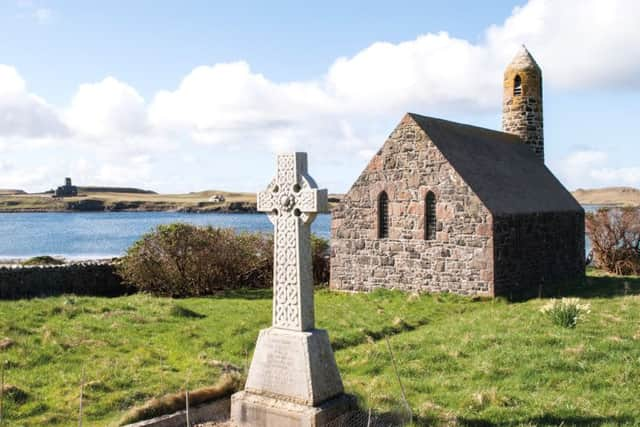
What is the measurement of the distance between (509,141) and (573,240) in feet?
16.4

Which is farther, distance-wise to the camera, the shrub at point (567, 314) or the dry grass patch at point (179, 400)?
the shrub at point (567, 314)

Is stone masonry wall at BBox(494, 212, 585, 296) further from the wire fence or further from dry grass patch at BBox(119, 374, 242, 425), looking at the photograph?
dry grass patch at BBox(119, 374, 242, 425)

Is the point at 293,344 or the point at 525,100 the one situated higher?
the point at 525,100

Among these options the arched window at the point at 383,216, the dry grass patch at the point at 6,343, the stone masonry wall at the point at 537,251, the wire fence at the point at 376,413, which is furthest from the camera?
the arched window at the point at 383,216

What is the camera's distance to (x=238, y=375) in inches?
379

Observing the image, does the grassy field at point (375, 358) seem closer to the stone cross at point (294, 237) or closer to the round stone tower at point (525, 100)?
the stone cross at point (294, 237)

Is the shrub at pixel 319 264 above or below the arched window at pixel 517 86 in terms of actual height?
below

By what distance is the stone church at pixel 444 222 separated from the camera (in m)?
19.7

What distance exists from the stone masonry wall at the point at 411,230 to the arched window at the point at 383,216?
17cm

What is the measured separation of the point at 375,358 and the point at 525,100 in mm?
20946

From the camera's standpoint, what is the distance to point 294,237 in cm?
821

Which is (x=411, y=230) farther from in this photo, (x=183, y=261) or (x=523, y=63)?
(x=523, y=63)

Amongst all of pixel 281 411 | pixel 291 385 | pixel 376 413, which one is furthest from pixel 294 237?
pixel 376 413

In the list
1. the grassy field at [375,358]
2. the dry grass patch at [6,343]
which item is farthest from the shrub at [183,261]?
the dry grass patch at [6,343]
